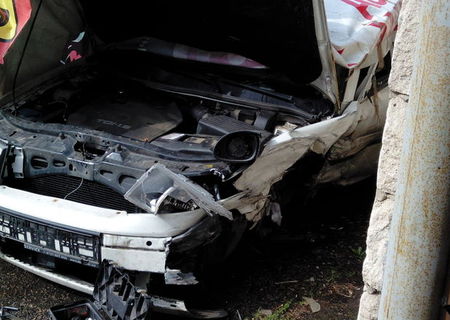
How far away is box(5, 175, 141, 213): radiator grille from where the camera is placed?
11.4 ft

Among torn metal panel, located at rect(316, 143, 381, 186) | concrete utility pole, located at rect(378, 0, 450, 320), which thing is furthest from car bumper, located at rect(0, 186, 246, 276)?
concrete utility pole, located at rect(378, 0, 450, 320)

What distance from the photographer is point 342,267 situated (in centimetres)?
425

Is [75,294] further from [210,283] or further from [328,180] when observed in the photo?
[328,180]

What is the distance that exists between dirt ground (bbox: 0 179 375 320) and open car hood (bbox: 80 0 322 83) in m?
1.19

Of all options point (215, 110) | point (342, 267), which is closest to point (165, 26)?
point (215, 110)

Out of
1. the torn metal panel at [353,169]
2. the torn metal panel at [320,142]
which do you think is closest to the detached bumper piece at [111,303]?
the torn metal panel at [320,142]

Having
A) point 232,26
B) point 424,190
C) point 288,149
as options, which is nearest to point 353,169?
point 288,149

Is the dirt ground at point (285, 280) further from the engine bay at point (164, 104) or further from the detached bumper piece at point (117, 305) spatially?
the engine bay at point (164, 104)

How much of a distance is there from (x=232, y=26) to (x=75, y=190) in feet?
4.84

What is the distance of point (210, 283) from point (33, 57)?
2.12 m

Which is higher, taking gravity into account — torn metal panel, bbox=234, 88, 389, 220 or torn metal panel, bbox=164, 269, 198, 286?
torn metal panel, bbox=234, 88, 389, 220

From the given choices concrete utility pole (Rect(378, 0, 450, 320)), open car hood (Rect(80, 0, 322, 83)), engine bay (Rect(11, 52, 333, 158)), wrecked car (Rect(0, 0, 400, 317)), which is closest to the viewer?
concrete utility pole (Rect(378, 0, 450, 320))

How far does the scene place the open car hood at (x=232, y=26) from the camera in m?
3.75

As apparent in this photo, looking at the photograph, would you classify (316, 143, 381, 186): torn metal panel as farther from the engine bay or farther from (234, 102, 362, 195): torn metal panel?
the engine bay
